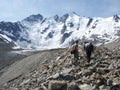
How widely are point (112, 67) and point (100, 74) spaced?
5.23 ft

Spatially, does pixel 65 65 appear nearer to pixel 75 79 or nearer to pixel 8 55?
pixel 75 79

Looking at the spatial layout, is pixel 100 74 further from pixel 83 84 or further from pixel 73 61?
pixel 73 61

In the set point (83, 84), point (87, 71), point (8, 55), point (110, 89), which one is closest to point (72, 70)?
point (87, 71)

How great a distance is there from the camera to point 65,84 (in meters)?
21.9

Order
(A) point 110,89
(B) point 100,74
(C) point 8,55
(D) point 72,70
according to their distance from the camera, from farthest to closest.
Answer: (C) point 8,55
(D) point 72,70
(B) point 100,74
(A) point 110,89

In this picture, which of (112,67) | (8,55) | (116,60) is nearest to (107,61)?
(116,60)

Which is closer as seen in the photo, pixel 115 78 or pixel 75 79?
pixel 115 78

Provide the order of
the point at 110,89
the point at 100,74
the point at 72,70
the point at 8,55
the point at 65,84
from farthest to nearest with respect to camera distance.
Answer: the point at 8,55, the point at 72,70, the point at 100,74, the point at 65,84, the point at 110,89

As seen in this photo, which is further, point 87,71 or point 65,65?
point 65,65

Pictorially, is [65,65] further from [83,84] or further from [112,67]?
[83,84]


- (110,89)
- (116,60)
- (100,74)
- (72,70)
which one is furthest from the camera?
(116,60)

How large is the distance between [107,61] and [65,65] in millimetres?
4025

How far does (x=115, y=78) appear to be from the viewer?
877 inches

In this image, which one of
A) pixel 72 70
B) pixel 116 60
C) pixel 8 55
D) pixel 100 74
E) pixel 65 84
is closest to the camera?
pixel 65 84
